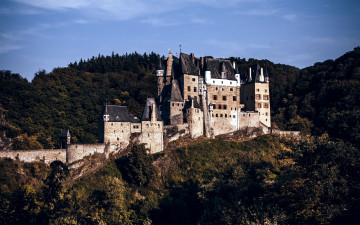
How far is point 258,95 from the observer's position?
78.4 m

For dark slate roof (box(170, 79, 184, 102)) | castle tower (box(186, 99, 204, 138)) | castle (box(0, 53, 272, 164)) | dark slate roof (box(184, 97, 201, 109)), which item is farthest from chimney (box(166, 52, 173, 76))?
castle tower (box(186, 99, 204, 138))

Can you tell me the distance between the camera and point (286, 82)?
373ft

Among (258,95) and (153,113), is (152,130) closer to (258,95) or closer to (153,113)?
(153,113)

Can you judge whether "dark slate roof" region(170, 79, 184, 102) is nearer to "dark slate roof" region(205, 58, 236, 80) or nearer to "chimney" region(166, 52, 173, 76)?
"chimney" region(166, 52, 173, 76)

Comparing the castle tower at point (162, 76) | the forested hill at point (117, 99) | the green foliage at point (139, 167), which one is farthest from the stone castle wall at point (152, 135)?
the forested hill at point (117, 99)

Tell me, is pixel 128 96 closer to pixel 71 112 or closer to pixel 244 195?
pixel 71 112

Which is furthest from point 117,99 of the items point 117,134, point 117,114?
point 117,134

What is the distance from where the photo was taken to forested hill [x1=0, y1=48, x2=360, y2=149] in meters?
77.8

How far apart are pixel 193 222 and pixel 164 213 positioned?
4.30m

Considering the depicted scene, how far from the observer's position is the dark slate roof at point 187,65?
73.2m

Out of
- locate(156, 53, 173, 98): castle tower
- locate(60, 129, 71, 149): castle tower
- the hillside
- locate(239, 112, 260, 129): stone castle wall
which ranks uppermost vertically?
locate(156, 53, 173, 98): castle tower

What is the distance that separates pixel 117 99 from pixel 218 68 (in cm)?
3194

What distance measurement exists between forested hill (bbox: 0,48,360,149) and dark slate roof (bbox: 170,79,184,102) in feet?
58.9

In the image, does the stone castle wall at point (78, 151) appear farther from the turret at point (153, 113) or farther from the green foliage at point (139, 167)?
the turret at point (153, 113)
